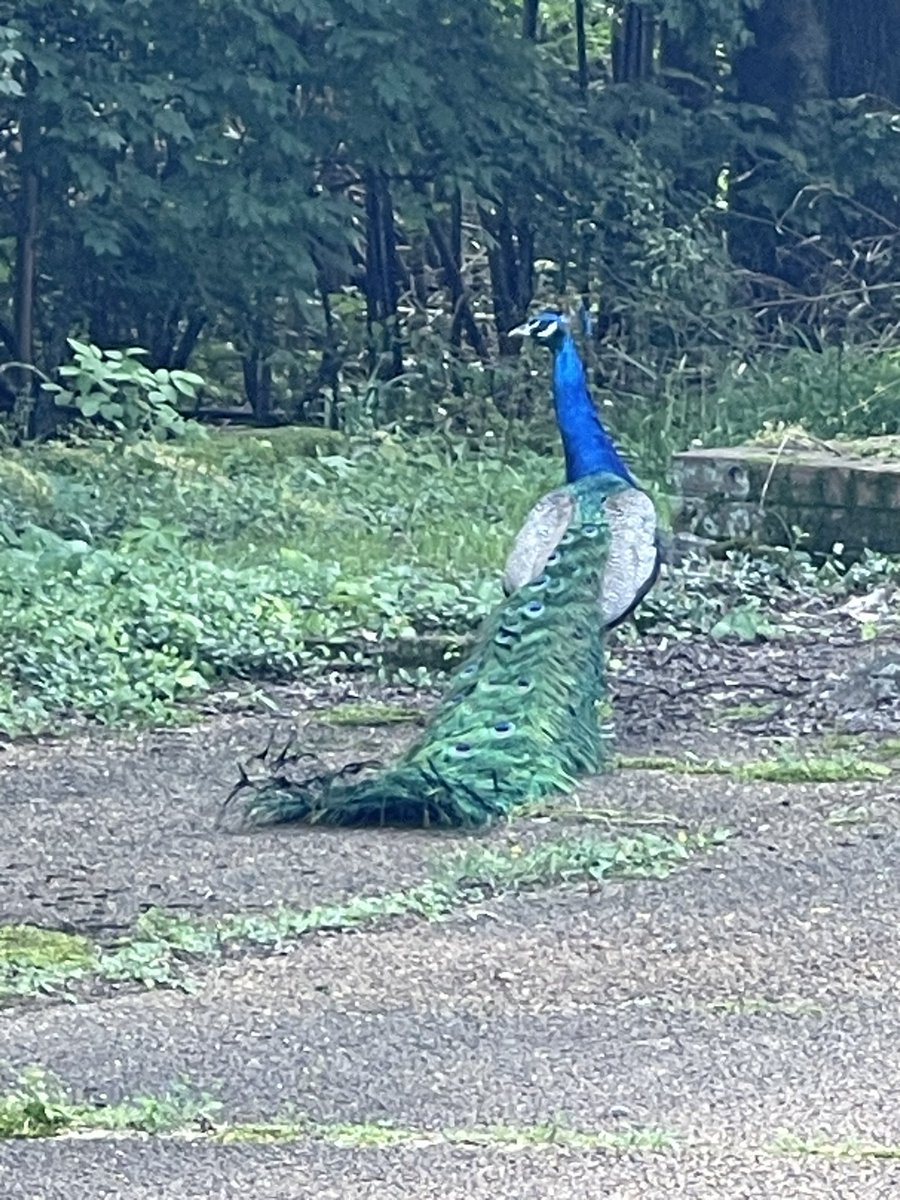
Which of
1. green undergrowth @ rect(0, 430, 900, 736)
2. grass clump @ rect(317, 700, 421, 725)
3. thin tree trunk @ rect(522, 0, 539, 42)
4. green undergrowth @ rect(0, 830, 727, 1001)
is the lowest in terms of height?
grass clump @ rect(317, 700, 421, 725)

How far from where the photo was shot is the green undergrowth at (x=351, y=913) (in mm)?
5711

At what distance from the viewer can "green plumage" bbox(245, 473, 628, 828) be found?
696 cm

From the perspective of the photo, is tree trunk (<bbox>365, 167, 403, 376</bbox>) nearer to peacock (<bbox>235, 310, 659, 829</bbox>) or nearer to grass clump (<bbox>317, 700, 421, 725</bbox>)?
peacock (<bbox>235, 310, 659, 829</bbox>)

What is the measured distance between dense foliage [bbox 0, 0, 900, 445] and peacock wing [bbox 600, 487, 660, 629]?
20.6 ft

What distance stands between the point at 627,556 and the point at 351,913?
2.49 metres

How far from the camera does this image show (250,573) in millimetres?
10773

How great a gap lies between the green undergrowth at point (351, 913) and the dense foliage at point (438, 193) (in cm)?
837

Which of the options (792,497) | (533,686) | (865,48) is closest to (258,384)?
(865,48)

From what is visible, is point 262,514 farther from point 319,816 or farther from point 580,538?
point 319,816

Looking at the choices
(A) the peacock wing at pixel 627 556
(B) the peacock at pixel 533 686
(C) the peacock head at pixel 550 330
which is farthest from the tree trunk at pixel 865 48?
(A) the peacock wing at pixel 627 556

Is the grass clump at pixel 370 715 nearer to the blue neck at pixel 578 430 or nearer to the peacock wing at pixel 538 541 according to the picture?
the peacock wing at pixel 538 541

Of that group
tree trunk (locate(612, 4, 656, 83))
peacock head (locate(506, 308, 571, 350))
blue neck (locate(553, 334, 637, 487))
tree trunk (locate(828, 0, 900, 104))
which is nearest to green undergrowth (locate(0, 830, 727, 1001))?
blue neck (locate(553, 334, 637, 487))

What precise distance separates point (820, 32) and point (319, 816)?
1200 centimetres

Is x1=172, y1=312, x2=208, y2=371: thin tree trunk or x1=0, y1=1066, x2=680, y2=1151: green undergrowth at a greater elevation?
x1=172, y1=312, x2=208, y2=371: thin tree trunk
